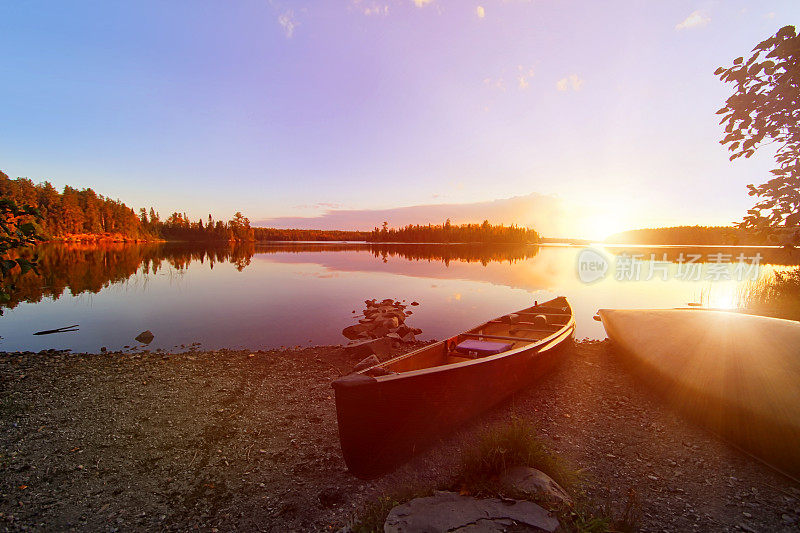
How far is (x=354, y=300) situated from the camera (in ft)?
78.4

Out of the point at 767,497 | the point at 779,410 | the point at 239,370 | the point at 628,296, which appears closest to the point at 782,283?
the point at 628,296

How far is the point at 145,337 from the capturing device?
1385 centimetres

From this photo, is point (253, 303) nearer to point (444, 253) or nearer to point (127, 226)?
point (444, 253)

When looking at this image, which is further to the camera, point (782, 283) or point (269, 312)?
point (269, 312)

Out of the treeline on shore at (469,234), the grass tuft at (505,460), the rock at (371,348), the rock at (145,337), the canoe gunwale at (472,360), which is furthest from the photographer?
the treeline on shore at (469,234)

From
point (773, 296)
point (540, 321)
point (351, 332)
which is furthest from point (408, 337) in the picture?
point (773, 296)

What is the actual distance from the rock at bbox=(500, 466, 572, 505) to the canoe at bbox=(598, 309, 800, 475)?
3978 millimetres

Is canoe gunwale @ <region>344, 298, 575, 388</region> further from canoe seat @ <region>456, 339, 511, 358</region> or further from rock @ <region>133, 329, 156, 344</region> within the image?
rock @ <region>133, 329, 156, 344</region>

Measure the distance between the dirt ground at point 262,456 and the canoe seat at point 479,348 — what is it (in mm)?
1107

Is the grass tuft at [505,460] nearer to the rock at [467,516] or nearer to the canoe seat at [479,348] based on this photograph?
the rock at [467,516]

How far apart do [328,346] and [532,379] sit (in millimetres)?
7391

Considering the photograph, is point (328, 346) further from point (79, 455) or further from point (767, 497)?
point (767, 497)

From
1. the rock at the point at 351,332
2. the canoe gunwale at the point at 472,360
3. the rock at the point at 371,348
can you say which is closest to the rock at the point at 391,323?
the rock at the point at 351,332

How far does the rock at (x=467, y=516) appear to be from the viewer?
3436 millimetres
